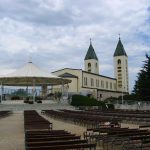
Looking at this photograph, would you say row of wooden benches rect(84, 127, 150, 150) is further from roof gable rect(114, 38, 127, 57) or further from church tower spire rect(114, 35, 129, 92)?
roof gable rect(114, 38, 127, 57)

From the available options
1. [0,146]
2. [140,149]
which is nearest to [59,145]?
[140,149]

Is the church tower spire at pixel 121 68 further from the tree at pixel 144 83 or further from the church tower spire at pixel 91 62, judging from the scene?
the tree at pixel 144 83

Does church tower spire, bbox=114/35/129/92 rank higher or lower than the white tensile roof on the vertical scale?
higher

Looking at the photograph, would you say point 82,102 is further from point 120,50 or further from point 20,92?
point 120,50

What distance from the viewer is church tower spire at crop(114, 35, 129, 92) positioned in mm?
128788

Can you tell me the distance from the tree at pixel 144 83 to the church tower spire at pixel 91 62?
215 feet

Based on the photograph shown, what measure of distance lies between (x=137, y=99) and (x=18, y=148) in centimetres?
5100

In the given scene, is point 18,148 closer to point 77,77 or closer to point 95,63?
point 77,77

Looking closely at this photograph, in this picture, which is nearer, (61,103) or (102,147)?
(102,147)

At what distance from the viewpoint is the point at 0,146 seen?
13.6m

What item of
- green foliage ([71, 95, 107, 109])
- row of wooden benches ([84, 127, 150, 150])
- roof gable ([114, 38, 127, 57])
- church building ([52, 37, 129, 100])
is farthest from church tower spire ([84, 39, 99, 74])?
row of wooden benches ([84, 127, 150, 150])

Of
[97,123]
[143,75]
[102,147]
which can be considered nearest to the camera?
[102,147]

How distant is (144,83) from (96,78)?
54.1 metres

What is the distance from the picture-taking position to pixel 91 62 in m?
129
